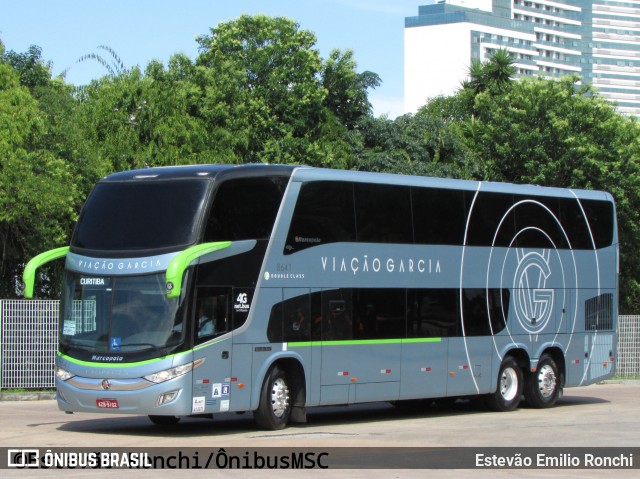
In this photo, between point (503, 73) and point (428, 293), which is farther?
point (503, 73)

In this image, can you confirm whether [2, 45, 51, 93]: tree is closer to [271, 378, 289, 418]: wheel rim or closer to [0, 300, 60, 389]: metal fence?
[0, 300, 60, 389]: metal fence

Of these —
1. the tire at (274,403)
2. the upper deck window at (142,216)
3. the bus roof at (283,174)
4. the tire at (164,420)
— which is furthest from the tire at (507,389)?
the upper deck window at (142,216)

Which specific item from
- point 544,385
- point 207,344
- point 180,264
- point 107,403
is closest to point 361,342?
point 207,344

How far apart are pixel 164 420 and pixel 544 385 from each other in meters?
8.57

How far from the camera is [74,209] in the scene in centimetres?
3197

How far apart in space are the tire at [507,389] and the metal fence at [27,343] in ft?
33.1

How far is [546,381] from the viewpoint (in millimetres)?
23266

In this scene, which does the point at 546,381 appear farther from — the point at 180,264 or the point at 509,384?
the point at 180,264

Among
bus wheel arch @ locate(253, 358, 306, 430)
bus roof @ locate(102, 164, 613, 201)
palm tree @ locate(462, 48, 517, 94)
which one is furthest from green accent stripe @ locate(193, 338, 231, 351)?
palm tree @ locate(462, 48, 517, 94)

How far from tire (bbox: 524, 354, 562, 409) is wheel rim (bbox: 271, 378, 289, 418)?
23.0 ft

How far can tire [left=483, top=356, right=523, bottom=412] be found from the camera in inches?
876

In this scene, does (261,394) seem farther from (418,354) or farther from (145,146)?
(145,146)

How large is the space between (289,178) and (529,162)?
27.3 metres


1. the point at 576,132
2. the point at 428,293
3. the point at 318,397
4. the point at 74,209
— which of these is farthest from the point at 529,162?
the point at 318,397
